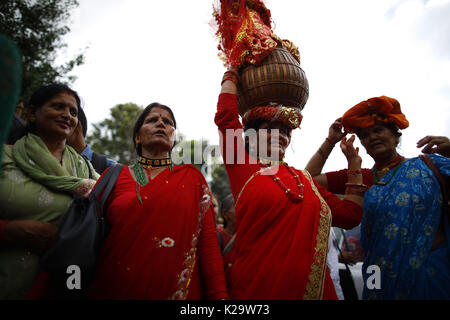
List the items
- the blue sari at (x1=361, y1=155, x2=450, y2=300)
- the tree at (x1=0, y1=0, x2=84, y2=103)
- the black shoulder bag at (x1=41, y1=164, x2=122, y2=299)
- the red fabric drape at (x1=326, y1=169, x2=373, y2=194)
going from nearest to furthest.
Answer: the black shoulder bag at (x1=41, y1=164, x2=122, y2=299) → the blue sari at (x1=361, y1=155, x2=450, y2=300) → the red fabric drape at (x1=326, y1=169, x2=373, y2=194) → the tree at (x1=0, y1=0, x2=84, y2=103)

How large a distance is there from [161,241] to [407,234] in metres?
1.62

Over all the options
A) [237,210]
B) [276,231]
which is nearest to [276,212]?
[276,231]

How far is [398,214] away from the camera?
78.7 inches

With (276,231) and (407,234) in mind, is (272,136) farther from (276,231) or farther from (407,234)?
(407,234)

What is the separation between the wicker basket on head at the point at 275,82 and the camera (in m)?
2.16

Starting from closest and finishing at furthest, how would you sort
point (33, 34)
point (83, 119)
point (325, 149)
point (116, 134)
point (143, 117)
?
point (143, 117)
point (83, 119)
point (325, 149)
point (33, 34)
point (116, 134)

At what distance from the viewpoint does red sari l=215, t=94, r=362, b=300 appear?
1.69 metres

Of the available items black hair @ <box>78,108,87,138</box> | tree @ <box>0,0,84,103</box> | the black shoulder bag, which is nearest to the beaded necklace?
the black shoulder bag

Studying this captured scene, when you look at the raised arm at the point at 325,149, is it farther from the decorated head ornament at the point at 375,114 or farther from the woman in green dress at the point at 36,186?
the woman in green dress at the point at 36,186

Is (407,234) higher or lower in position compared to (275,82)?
lower

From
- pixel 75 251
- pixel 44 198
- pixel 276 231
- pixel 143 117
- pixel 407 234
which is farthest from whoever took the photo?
pixel 143 117

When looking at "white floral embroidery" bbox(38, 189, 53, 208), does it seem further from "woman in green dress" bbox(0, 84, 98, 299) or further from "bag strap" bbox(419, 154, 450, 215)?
"bag strap" bbox(419, 154, 450, 215)
